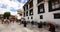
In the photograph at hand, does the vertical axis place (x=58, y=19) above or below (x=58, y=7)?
below

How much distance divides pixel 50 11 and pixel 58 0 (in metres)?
3.01

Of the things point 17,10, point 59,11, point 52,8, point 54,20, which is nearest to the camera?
point 59,11

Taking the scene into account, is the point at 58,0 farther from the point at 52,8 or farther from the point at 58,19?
the point at 58,19

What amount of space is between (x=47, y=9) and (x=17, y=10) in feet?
159

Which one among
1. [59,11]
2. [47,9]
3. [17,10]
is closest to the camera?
[59,11]

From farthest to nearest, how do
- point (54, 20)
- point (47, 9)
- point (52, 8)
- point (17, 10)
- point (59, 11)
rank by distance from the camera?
point (17, 10) < point (47, 9) < point (52, 8) < point (54, 20) < point (59, 11)

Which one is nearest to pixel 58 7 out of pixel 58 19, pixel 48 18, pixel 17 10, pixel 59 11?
pixel 59 11

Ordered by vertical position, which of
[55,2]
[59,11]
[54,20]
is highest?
[55,2]

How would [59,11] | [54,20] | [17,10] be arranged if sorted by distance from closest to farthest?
1. [59,11]
2. [54,20]
3. [17,10]

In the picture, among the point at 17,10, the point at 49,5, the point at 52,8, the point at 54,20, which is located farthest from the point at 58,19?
the point at 17,10

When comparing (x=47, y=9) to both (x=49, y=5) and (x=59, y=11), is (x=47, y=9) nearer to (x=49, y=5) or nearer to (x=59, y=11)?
(x=49, y=5)

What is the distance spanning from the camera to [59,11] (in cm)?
1766

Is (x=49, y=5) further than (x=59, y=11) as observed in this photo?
Yes

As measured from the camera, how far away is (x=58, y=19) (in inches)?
699
